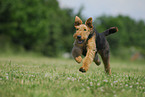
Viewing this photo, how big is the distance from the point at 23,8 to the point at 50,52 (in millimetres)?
9931

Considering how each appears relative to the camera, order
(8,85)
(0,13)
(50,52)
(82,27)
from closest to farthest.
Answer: (8,85), (82,27), (0,13), (50,52)

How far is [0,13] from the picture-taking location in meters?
25.1

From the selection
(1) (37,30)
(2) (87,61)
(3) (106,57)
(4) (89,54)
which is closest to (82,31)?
(4) (89,54)

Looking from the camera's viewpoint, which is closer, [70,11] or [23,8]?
[23,8]

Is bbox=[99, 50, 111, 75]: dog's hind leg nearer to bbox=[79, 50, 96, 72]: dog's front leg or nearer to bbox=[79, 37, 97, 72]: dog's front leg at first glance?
bbox=[79, 37, 97, 72]: dog's front leg

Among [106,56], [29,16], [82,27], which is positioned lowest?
[106,56]

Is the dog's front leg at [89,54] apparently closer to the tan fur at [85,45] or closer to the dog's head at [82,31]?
the tan fur at [85,45]

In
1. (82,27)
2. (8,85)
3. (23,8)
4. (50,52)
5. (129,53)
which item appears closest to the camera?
(8,85)

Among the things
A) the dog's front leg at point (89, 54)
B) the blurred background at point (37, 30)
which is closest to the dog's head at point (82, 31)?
the dog's front leg at point (89, 54)

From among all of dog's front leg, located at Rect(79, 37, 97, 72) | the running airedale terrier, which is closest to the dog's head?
the running airedale terrier

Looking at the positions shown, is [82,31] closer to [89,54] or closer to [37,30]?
[89,54]

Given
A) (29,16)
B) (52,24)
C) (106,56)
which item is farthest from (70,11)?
(106,56)

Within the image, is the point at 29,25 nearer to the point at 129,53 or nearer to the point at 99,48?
the point at 129,53

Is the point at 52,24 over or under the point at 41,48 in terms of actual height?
over
